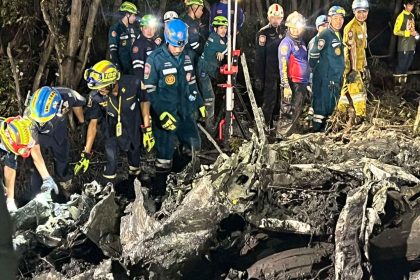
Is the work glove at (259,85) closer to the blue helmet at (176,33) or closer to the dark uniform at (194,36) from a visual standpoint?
the dark uniform at (194,36)

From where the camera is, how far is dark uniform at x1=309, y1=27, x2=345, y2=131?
6820mm

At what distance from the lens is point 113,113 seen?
526cm

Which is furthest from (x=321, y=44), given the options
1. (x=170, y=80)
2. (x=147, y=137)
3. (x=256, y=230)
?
(x=256, y=230)

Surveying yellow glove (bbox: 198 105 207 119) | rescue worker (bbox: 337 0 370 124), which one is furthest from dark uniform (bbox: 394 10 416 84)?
yellow glove (bbox: 198 105 207 119)

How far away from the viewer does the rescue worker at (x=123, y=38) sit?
655 centimetres

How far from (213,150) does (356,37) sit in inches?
92.6

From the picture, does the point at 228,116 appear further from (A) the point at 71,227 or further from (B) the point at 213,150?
(A) the point at 71,227

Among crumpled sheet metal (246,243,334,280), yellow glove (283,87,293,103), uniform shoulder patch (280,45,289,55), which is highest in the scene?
uniform shoulder patch (280,45,289,55)

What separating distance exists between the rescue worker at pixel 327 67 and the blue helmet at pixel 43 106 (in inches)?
132

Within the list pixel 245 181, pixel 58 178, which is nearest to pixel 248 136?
pixel 58 178

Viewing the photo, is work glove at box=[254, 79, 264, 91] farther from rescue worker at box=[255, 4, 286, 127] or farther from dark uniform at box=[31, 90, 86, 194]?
dark uniform at box=[31, 90, 86, 194]

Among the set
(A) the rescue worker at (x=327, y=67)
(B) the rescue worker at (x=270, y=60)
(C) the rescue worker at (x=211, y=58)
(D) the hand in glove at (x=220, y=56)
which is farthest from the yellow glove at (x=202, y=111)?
(A) the rescue worker at (x=327, y=67)

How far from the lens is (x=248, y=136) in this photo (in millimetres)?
6316

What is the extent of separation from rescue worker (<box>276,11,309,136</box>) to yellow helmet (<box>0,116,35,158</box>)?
3.05 metres
